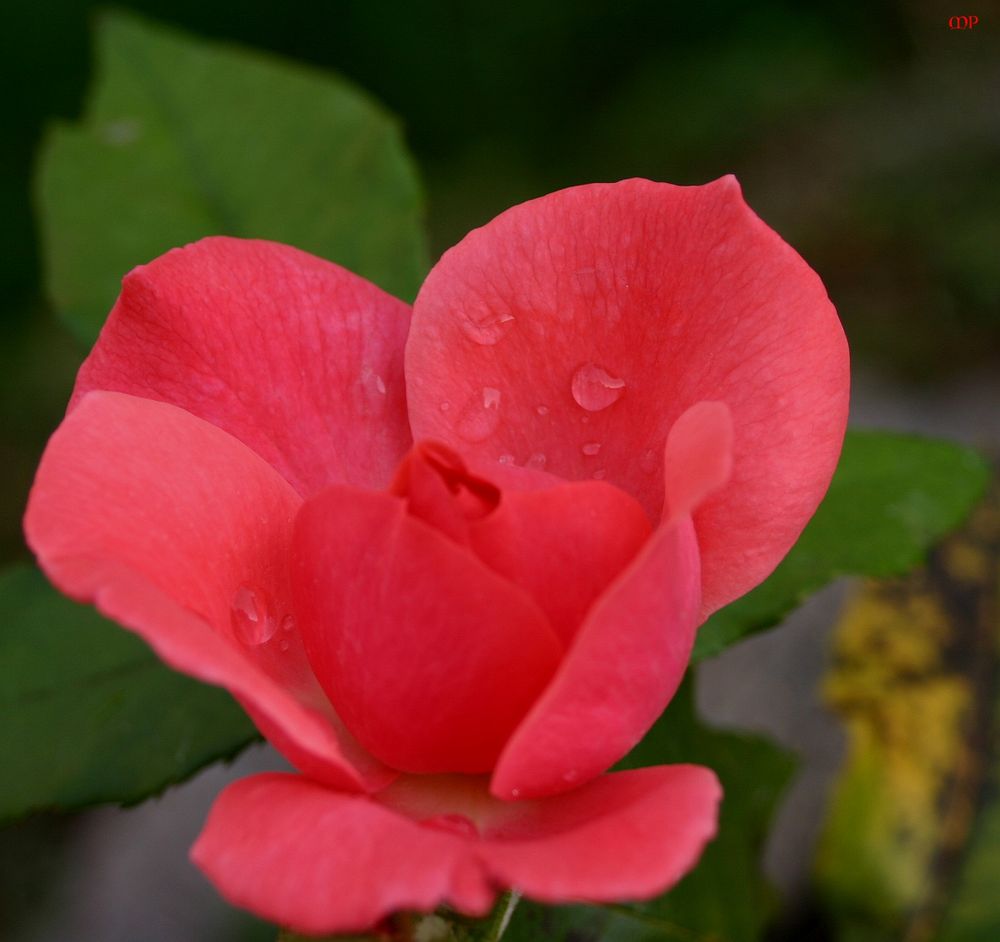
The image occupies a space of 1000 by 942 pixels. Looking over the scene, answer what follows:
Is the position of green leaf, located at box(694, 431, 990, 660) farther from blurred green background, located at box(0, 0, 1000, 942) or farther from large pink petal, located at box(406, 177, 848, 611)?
blurred green background, located at box(0, 0, 1000, 942)

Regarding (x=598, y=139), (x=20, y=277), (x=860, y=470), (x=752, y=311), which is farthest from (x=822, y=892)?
(x=20, y=277)

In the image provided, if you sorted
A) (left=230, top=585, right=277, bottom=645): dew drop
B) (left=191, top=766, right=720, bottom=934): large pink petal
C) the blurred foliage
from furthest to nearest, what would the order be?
the blurred foliage
(left=230, top=585, right=277, bottom=645): dew drop
(left=191, top=766, right=720, bottom=934): large pink petal

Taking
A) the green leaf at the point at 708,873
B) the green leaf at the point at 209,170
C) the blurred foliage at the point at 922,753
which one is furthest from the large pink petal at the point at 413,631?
the blurred foliage at the point at 922,753

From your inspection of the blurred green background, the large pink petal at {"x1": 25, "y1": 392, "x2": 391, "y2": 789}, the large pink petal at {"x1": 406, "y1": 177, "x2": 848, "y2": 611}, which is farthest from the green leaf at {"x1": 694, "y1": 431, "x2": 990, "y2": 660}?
the blurred green background

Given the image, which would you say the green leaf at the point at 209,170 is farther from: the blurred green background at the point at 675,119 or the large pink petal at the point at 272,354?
the blurred green background at the point at 675,119

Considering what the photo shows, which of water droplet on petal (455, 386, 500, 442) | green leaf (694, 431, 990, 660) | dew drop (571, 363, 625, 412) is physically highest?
dew drop (571, 363, 625, 412)

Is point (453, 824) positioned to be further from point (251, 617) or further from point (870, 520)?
point (870, 520)
